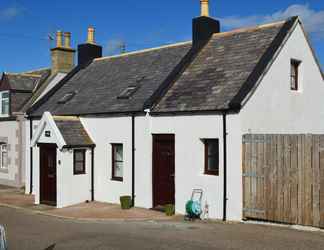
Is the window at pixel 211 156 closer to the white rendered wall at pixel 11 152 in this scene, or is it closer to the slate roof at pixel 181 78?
the slate roof at pixel 181 78

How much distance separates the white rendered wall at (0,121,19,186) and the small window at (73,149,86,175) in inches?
275

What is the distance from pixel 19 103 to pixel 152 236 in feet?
52.1

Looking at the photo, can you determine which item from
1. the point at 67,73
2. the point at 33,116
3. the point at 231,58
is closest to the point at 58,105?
the point at 33,116

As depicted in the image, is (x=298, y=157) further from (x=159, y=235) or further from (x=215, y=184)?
(x=159, y=235)

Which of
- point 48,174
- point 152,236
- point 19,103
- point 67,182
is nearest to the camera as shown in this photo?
point 152,236

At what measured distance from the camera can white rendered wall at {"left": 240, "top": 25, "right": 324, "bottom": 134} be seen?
14031mm

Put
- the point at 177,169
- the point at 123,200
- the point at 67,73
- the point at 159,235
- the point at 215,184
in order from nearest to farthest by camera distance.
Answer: the point at 159,235
the point at 215,184
the point at 177,169
the point at 123,200
the point at 67,73

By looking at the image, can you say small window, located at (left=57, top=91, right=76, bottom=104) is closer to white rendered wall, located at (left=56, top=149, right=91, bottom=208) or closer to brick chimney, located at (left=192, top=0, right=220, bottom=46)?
white rendered wall, located at (left=56, top=149, right=91, bottom=208)

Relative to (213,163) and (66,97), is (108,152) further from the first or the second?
(213,163)

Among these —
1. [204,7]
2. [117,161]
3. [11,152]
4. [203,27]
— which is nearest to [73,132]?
[117,161]

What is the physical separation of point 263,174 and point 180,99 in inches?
162

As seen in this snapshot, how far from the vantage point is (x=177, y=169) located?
1509 centimetres

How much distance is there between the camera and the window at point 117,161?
57.4 ft

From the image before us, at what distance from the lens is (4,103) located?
25328mm
